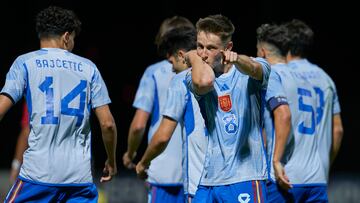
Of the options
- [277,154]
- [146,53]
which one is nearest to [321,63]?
[146,53]

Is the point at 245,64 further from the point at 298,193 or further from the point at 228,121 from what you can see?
the point at 298,193

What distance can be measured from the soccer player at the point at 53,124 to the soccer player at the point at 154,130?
1.36m

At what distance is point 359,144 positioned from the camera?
40.0ft

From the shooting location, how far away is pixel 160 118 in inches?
296

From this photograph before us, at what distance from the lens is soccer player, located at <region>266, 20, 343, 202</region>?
6906 millimetres

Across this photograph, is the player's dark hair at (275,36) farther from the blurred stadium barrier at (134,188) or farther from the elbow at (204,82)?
the blurred stadium barrier at (134,188)

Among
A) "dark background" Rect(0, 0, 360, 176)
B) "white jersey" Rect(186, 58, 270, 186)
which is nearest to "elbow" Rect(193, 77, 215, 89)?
"white jersey" Rect(186, 58, 270, 186)

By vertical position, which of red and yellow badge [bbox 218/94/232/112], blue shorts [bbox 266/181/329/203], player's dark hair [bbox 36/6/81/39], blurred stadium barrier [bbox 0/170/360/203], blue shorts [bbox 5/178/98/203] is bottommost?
blurred stadium barrier [bbox 0/170/360/203]

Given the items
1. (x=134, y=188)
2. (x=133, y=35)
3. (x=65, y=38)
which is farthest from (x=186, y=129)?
(x=133, y=35)

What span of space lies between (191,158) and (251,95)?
1.04 m

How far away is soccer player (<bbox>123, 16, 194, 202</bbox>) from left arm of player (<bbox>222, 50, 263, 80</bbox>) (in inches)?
76.4

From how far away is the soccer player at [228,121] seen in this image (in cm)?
530

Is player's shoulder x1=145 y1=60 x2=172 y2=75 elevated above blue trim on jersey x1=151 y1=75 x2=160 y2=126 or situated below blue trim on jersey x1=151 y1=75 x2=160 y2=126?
above

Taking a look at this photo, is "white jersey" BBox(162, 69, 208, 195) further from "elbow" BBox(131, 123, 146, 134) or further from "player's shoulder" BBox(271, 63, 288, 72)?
"elbow" BBox(131, 123, 146, 134)
